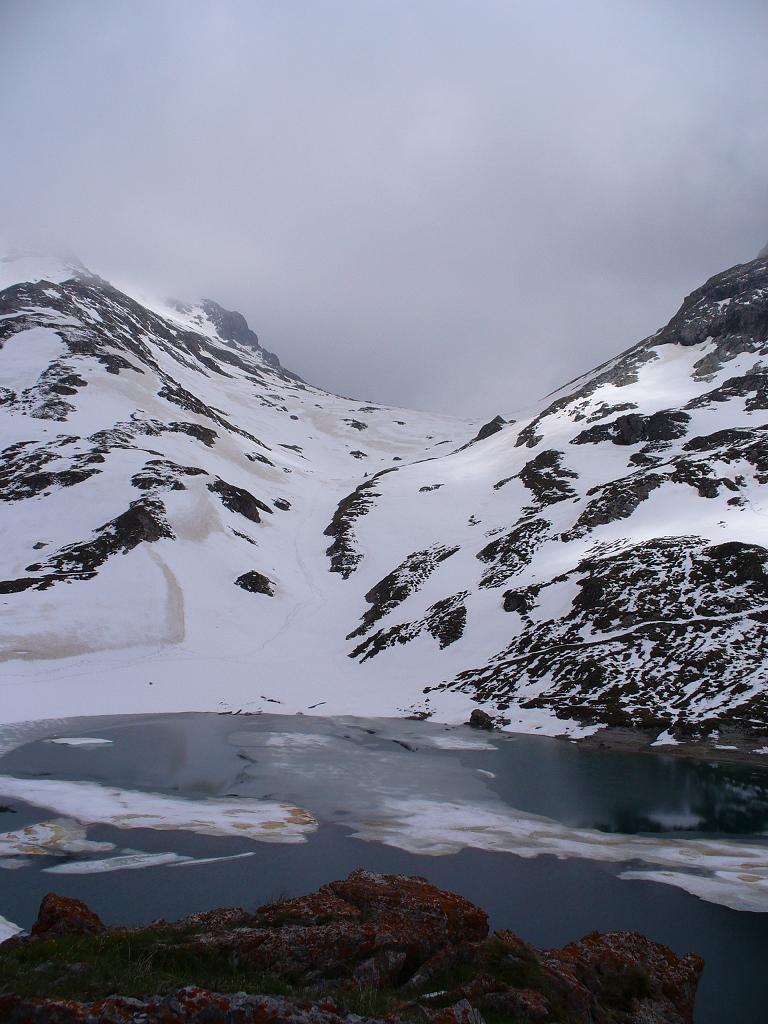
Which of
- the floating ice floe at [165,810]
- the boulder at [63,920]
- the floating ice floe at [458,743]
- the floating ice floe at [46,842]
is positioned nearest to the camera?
the boulder at [63,920]

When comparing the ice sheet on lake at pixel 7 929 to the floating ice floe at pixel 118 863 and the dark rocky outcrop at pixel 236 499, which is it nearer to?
the floating ice floe at pixel 118 863

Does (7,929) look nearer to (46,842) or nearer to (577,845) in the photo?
(46,842)

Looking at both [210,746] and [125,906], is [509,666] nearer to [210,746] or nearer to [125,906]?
[210,746]

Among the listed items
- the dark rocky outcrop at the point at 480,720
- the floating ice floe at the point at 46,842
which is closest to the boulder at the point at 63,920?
the floating ice floe at the point at 46,842

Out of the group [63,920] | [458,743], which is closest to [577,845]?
[458,743]

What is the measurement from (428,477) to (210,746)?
77.7 m

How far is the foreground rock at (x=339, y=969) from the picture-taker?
747cm

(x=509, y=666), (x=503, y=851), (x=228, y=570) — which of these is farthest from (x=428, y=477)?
(x=503, y=851)

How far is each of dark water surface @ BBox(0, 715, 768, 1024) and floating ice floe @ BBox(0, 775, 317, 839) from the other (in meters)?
0.67

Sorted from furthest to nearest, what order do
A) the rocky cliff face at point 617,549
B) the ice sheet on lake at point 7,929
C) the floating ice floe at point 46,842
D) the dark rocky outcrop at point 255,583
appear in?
the dark rocky outcrop at point 255,583
the rocky cliff face at point 617,549
the floating ice floe at point 46,842
the ice sheet on lake at point 7,929

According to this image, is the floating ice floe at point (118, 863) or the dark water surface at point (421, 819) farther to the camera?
the floating ice floe at point (118, 863)

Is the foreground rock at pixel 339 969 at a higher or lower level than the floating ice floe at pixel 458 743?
higher

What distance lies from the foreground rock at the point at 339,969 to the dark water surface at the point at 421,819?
290cm

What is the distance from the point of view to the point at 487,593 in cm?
5772
